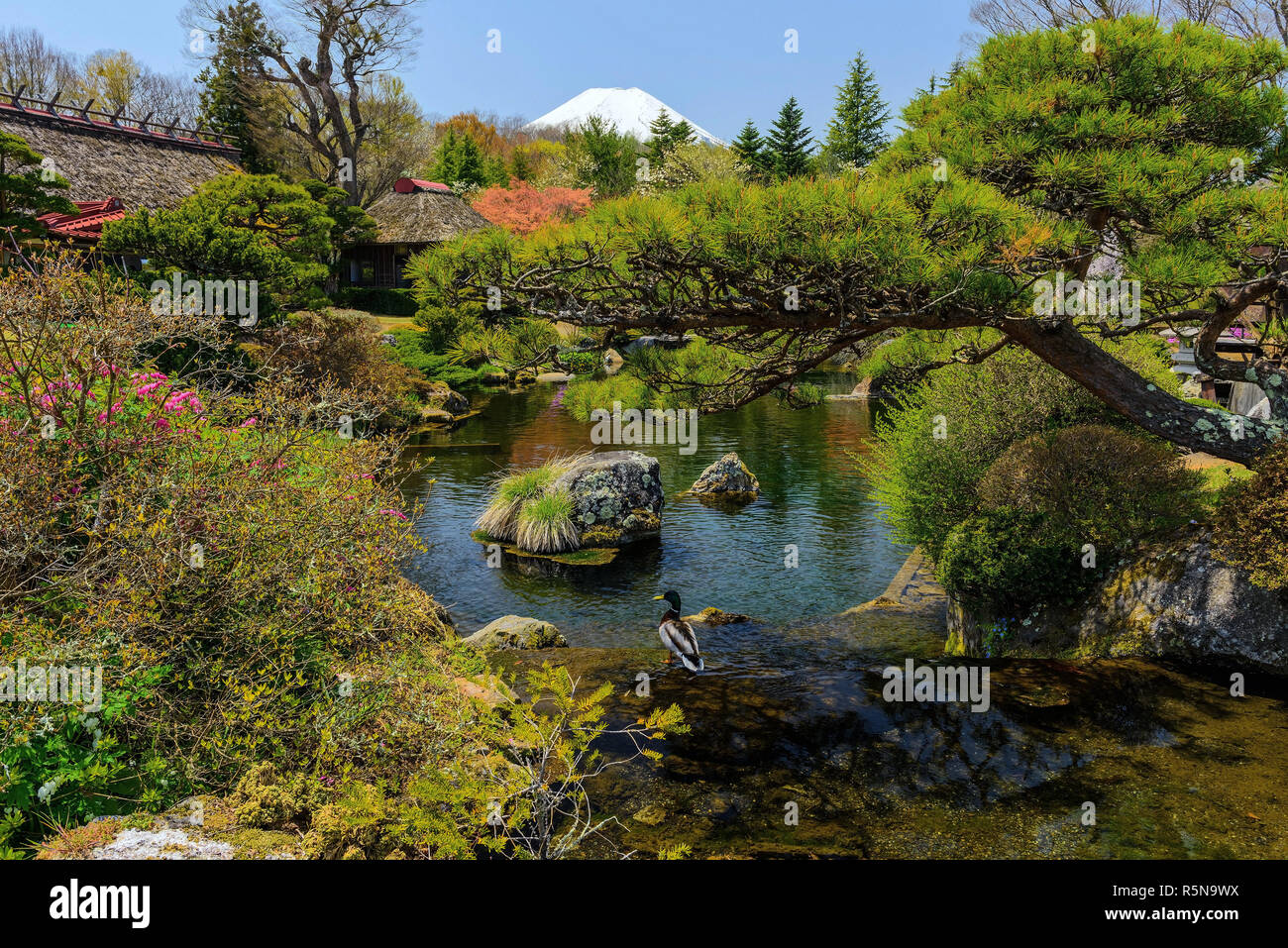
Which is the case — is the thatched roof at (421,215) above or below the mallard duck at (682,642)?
above

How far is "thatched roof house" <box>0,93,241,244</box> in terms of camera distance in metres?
31.0

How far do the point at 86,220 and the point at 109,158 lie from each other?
9316mm

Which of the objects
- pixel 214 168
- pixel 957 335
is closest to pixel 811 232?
pixel 957 335


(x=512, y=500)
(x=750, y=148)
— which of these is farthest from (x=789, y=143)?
(x=512, y=500)

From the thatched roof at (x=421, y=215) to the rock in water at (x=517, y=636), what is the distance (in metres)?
35.0

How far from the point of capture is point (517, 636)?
8.73 meters

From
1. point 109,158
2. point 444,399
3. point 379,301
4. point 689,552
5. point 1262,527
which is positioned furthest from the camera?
point 379,301

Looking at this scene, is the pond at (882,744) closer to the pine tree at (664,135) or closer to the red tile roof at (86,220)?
the red tile roof at (86,220)

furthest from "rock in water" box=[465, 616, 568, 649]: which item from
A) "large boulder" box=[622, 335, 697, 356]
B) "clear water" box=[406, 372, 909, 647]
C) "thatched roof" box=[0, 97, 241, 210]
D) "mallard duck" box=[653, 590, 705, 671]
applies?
"thatched roof" box=[0, 97, 241, 210]

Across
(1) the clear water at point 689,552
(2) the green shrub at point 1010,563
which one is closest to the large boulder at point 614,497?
(1) the clear water at point 689,552

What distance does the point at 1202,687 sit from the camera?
669cm

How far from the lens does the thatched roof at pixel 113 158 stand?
3133cm

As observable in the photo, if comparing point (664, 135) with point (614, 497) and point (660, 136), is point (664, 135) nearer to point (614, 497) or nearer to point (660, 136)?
point (660, 136)

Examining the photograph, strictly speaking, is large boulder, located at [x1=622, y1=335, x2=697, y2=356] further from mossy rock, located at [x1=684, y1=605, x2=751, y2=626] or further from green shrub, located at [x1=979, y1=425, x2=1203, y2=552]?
green shrub, located at [x1=979, y1=425, x2=1203, y2=552]
